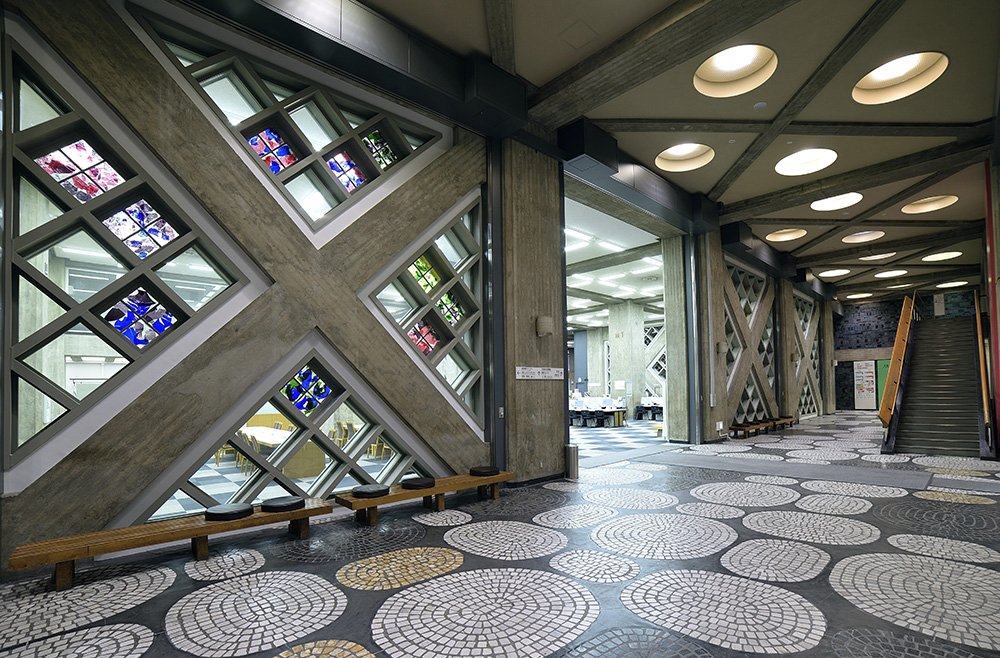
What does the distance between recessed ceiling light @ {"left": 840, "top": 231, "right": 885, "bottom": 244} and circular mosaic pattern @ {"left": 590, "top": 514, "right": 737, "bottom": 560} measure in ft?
33.3

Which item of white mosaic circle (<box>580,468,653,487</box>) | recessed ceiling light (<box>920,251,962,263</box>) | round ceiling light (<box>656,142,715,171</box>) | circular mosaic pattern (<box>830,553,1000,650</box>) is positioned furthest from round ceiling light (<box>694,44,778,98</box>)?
recessed ceiling light (<box>920,251,962,263</box>)

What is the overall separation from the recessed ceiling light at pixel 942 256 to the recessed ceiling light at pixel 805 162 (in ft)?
25.4

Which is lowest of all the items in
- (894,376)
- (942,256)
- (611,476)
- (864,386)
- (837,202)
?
(611,476)

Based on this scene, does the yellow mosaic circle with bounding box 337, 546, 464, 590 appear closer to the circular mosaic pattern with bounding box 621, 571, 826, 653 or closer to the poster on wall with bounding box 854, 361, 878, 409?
the circular mosaic pattern with bounding box 621, 571, 826, 653

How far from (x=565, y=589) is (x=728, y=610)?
0.79 m

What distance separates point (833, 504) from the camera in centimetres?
459

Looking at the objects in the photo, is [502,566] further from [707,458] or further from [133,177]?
[707,458]

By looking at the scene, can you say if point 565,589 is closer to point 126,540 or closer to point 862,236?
point 126,540

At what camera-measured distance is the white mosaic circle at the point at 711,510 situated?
425 centimetres

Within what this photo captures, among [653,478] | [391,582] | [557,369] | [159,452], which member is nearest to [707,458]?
[653,478]

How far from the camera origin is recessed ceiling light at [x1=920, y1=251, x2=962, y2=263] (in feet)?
42.1

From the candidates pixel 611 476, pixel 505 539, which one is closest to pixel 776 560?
pixel 505 539

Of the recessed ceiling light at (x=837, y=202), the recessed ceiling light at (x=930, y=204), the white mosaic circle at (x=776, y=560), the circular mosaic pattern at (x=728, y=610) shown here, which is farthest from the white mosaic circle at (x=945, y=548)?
the recessed ceiling light at (x=930, y=204)

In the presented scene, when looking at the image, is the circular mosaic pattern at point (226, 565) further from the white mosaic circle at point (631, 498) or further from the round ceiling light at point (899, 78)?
the round ceiling light at point (899, 78)
